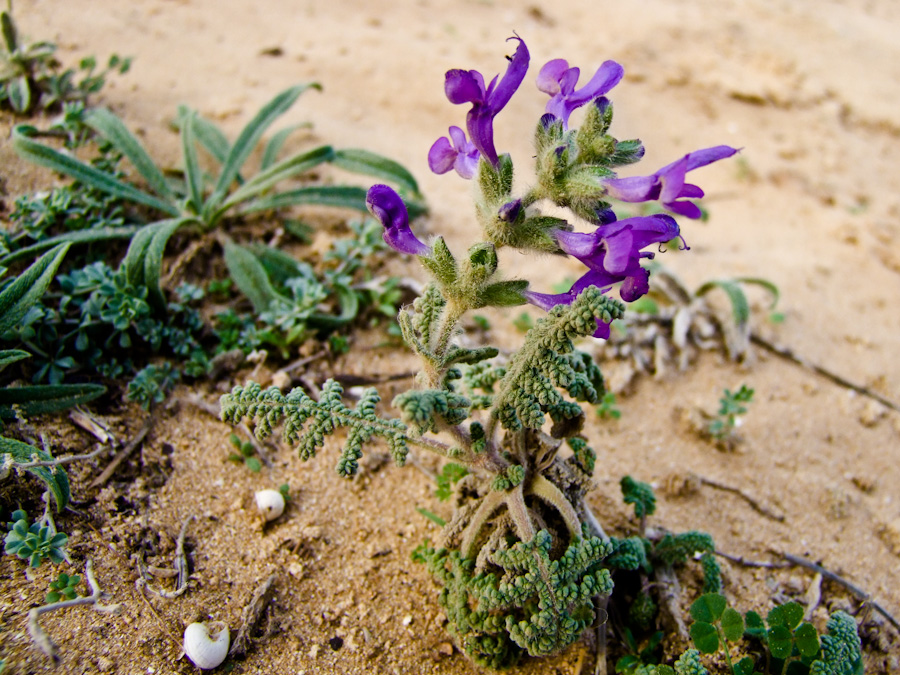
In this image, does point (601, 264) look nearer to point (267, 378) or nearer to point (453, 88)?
point (453, 88)

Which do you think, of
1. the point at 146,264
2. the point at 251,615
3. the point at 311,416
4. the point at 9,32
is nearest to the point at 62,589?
the point at 251,615

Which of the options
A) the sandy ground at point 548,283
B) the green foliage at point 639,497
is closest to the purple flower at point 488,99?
the green foliage at point 639,497

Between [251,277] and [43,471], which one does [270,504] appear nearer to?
[43,471]

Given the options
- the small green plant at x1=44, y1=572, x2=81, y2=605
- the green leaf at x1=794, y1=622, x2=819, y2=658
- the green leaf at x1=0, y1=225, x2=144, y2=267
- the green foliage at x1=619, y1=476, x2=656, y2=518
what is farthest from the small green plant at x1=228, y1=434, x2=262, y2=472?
the green leaf at x1=794, y1=622, x2=819, y2=658

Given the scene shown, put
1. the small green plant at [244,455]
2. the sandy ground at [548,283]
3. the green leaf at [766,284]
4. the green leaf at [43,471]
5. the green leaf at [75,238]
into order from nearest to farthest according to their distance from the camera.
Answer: the green leaf at [43,471]
the sandy ground at [548,283]
the small green plant at [244,455]
the green leaf at [75,238]
the green leaf at [766,284]

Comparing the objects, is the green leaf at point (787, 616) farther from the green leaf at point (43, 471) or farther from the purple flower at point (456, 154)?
the green leaf at point (43, 471)
